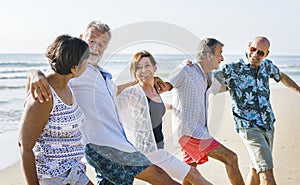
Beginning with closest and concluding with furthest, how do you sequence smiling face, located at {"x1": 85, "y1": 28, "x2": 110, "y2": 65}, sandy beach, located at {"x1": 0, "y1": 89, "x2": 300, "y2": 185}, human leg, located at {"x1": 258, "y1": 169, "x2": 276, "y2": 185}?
smiling face, located at {"x1": 85, "y1": 28, "x2": 110, "y2": 65} → human leg, located at {"x1": 258, "y1": 169, "x2": 276, "y2": 185} → sandy beach, located at {"x1": 0, "y1": 89, "x2": 300, "y2": 185}

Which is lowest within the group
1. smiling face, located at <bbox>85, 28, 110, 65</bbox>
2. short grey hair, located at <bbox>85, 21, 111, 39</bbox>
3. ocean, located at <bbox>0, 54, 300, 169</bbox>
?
ocean, located at <bbox>0, 54, 300, 169</bbox>

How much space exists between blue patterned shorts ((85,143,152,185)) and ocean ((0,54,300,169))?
71cm

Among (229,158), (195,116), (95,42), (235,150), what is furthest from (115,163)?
(235,150)

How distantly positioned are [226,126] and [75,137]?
8.25 meters

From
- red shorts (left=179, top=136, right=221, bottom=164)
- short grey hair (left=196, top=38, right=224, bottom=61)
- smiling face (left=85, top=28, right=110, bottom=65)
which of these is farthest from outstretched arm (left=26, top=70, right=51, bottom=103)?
short grey hair (left=196, top=38, right=224, bottom=61)

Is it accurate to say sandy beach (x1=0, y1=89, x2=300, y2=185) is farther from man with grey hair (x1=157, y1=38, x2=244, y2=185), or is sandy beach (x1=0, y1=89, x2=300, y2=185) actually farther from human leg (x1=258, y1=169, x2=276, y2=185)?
human leg (x1=258, y1=169, x2=276, y2=185)

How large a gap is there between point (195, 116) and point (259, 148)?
711 mm

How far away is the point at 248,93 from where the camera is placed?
510 cm

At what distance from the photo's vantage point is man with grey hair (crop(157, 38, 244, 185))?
5.09 metres

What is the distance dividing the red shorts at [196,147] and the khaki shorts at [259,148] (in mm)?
316

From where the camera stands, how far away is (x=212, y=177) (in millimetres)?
6629

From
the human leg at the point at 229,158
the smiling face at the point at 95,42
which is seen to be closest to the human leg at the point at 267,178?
the human leg at the point at 229,158

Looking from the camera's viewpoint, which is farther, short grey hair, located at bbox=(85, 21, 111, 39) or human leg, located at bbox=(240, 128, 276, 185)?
human leg, located at bbox=(240, 128, 276, 185)

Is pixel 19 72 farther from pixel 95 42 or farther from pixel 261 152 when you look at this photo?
pixel 95 42
